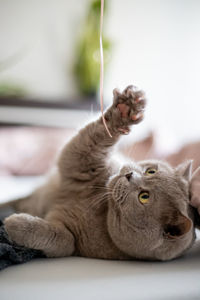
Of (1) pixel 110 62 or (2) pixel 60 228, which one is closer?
(2) pixel 60 228

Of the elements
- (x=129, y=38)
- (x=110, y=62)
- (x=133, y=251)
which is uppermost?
(x=129, y=38)

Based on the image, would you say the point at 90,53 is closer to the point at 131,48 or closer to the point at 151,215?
the point at 131,48

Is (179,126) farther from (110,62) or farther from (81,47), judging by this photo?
(81,47)

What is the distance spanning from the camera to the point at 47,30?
9.77 ft

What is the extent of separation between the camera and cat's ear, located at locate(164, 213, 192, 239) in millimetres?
864

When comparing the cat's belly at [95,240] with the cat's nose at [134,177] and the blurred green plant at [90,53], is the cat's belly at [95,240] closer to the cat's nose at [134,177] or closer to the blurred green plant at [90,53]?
the cat's nose at [134,177]

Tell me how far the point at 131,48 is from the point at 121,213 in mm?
2635

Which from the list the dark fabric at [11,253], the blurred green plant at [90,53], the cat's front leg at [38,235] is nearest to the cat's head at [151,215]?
the cat's front leg at [38,235]

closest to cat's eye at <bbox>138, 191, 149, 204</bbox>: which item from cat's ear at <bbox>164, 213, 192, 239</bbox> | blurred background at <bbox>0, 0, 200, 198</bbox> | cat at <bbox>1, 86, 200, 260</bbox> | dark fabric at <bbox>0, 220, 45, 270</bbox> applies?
cat at <bbox>1, 86, 200, 260</bbox>

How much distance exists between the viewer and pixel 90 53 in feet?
9.34

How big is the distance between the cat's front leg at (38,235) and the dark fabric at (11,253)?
0.6 inches

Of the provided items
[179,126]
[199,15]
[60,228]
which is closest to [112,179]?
[60,228]

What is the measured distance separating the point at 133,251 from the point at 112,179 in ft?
0.86

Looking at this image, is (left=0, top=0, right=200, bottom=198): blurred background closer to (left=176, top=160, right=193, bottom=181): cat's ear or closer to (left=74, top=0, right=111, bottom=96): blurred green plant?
(left=74, top=0, right=111, bottom=96): blurred green plant
